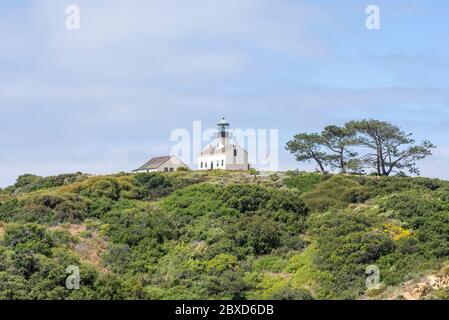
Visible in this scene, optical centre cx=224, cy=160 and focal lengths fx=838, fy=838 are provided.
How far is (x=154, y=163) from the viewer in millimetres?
81938

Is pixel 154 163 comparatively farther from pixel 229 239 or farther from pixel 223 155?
pixel 229 239

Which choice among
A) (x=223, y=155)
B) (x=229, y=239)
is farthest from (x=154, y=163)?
(x=229, y=239)

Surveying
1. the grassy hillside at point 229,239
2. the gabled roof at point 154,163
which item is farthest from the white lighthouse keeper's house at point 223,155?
the grassy hillside at point 229,239

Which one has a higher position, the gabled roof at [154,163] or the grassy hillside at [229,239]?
the gabled roof at [154,163]

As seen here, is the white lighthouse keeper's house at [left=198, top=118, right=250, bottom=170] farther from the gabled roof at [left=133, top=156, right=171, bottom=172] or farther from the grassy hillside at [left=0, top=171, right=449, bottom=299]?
the grassy hillside at [left=0, top=171, right=449, bottom=299]

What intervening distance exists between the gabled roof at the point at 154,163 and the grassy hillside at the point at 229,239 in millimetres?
23088

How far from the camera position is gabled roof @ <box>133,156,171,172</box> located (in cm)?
8050

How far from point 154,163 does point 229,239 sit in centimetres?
3976

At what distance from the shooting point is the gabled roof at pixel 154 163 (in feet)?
264

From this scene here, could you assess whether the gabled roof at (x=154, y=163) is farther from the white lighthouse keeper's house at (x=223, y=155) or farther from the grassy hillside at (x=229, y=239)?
the grassy hillside at (x=229, y=239)

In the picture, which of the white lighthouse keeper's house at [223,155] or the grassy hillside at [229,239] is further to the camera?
the white lighthouse keeper's house at [223,155]

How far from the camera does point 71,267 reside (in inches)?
1449

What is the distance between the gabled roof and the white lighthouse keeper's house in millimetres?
4315
